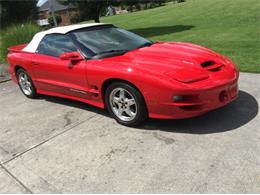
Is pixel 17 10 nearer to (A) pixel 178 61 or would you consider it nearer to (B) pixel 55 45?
(B) pixel 55 45

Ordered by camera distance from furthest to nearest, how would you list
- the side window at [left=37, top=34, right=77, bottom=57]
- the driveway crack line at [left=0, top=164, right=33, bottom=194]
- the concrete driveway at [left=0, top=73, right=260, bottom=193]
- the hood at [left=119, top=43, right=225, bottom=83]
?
the side window at [left=37, top=34, right=77, bottom=57]
the hood at [left=119, top=43, right=225, bottom=83]
the driveway crack line at [left=0, top=164, right=33, bottom=194]
the concrete driveway at [left=0, top=73, right=260, bottom=193]

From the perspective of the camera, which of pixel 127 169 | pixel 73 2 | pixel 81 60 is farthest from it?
pixel 73 2

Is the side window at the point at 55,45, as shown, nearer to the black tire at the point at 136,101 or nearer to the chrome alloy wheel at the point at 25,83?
the chrome alloy wheel at the point at 25,83

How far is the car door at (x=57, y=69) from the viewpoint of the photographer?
4.81 meters

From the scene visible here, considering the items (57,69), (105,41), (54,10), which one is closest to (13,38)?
(54,10)

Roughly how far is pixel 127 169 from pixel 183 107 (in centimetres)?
103

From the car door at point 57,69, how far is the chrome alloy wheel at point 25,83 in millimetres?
420

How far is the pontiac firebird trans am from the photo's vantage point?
3.86 metres

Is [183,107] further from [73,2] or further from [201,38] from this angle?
[73,2]

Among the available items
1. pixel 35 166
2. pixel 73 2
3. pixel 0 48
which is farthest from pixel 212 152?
pixel 73 2

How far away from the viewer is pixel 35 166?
3711mm

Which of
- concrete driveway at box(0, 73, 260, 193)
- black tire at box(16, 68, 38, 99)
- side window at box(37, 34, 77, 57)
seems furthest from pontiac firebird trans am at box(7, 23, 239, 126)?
concrete driveway at box(0, 73, 260, 193)

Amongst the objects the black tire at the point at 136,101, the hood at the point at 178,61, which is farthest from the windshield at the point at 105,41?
the black tire at the point at 136,101

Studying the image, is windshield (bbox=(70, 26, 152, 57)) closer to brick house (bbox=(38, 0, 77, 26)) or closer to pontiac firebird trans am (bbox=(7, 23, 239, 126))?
pontiac firebird trans am (bbox=(7, 23, 239, 126))
